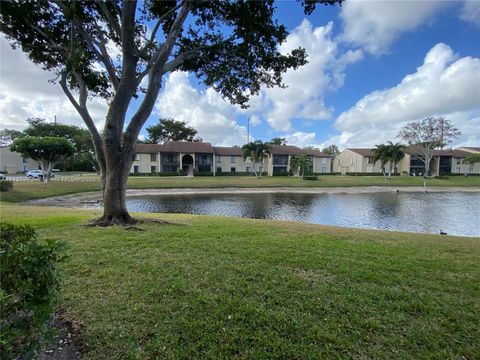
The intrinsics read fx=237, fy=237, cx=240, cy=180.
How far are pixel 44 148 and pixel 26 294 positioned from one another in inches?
1254

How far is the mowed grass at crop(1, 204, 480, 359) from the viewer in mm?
2395

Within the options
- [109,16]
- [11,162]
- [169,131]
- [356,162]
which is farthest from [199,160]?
[11,162]

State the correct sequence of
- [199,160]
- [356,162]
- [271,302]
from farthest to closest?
[356,162] < [199,160] < [271,302]

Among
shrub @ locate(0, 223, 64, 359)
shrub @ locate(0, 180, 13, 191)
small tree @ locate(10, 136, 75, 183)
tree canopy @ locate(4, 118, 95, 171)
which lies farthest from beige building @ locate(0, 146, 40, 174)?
shrub @ locate(0, 223, 64, 359)

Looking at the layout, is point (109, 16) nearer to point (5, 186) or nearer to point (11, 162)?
point (5, 186)

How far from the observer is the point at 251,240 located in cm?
615

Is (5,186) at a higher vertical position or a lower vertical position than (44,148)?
lower

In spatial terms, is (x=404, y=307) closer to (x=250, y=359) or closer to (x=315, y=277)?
(x=315, y=277)

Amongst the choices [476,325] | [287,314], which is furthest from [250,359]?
[476,325]

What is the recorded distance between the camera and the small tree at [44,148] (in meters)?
25.6

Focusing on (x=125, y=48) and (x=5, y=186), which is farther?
(x=5, y=186)

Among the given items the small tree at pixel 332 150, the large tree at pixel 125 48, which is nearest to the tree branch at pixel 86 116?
the large tree at pixel 125 48

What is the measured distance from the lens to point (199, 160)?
53.4m

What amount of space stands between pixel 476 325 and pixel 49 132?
75571 millimetres
